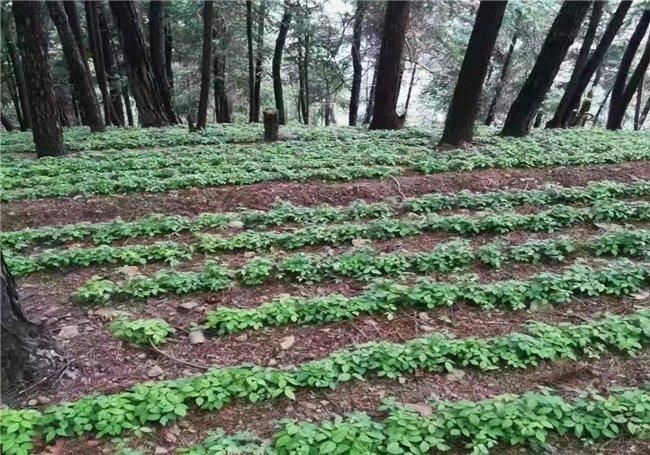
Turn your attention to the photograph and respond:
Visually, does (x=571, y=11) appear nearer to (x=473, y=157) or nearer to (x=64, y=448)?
(x=473, y=157)

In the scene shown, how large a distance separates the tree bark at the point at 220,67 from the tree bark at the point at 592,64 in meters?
12.4

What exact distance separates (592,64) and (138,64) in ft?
43.6

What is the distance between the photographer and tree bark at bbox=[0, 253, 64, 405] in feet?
10.3

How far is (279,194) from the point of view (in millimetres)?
6910

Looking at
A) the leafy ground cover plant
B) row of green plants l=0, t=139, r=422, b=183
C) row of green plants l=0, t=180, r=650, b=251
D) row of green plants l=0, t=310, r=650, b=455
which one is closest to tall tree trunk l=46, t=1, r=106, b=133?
row of green plants l=0, t=139, r=422, b=183

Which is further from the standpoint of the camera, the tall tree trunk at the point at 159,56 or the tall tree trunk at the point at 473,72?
the tall tree trunk at the point at 159,56

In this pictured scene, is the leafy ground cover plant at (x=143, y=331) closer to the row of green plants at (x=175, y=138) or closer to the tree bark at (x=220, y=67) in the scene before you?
the row of green plants at (x=175, y=138)

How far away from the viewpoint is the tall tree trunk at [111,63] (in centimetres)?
1895

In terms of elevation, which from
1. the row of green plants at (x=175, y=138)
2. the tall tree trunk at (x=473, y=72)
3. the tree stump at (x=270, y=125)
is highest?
the tall tree trunk at (x=473, y=72)

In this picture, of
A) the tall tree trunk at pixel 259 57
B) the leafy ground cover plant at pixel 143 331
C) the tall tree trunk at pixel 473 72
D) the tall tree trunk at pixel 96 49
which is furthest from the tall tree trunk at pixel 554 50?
the tall tree trunk at pixel 259 57

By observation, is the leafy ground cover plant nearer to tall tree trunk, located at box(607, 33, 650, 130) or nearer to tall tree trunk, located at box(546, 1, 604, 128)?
tall tree trunk, located at box(546, 1, 604, 128)

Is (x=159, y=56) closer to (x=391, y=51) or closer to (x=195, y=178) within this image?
(x=391, y=51)

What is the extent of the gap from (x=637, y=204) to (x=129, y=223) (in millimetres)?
6226

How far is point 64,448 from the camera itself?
2807 mm
